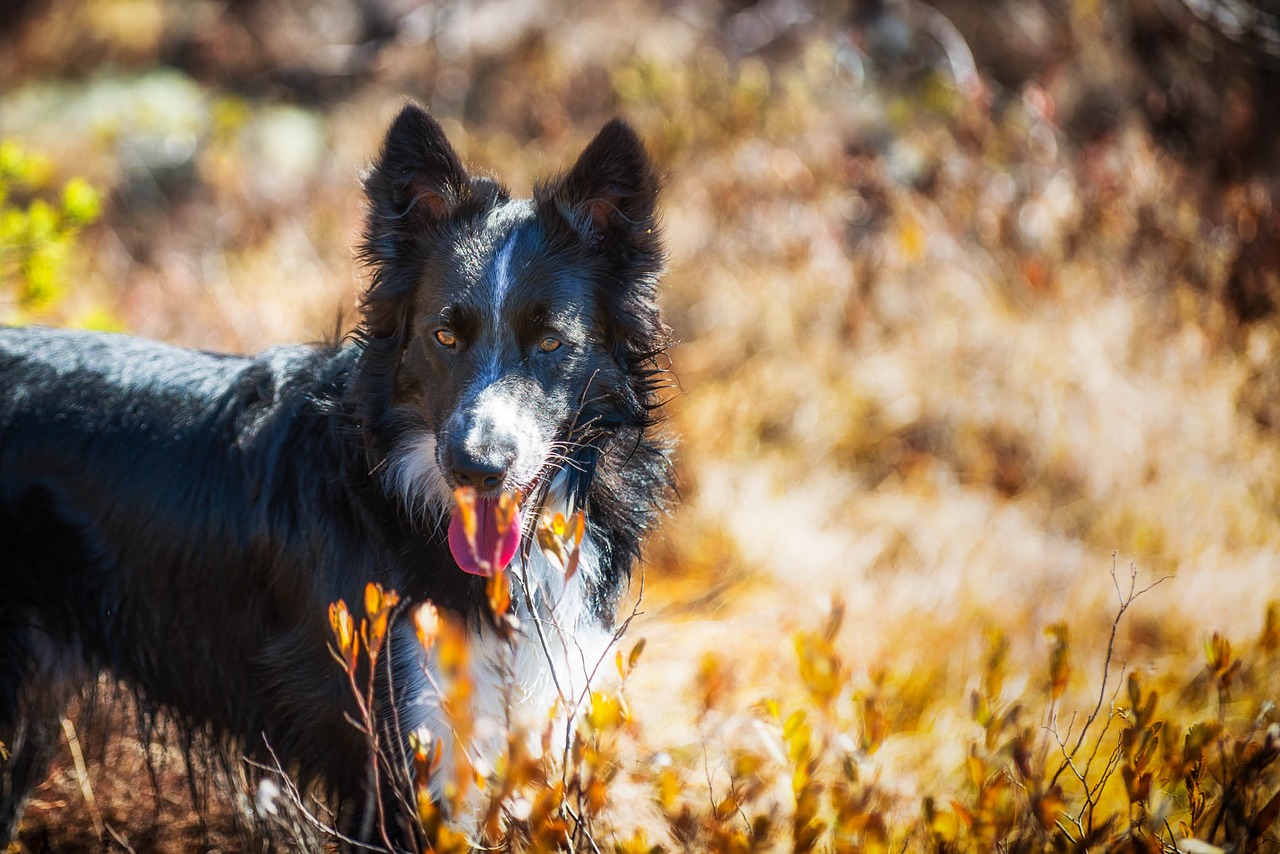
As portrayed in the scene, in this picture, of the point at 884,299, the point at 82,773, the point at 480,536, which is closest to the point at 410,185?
the point at 480,536

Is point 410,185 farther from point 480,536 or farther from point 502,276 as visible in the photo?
point 480,536

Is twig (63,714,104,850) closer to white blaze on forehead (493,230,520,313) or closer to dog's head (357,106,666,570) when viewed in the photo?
dog's head (357,106,666,570)

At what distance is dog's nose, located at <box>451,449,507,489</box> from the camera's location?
2.33 m

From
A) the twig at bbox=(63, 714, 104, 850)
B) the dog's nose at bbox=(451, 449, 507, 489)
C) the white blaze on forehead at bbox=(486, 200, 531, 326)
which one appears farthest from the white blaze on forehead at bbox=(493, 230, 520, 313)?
the twig at bbox=(63, 714, 104, 850)

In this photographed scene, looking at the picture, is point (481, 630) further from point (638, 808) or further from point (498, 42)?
point (498, 42)

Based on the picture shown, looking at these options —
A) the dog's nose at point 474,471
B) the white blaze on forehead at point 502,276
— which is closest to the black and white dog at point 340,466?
the white blaze on forehead at point 502,276

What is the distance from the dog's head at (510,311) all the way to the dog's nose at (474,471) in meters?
0.10

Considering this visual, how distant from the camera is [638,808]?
11.1 ft

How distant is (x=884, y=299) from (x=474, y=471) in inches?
198

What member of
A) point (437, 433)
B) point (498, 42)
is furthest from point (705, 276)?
point (498, 42)

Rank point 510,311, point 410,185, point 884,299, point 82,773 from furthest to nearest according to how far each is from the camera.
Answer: point 884,299 → point 82,773 → point 410,185 → point 510,311

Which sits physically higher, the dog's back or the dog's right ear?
the dog's right ear

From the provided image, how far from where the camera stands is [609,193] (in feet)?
9.26

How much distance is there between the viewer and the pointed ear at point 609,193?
2.74 meters
